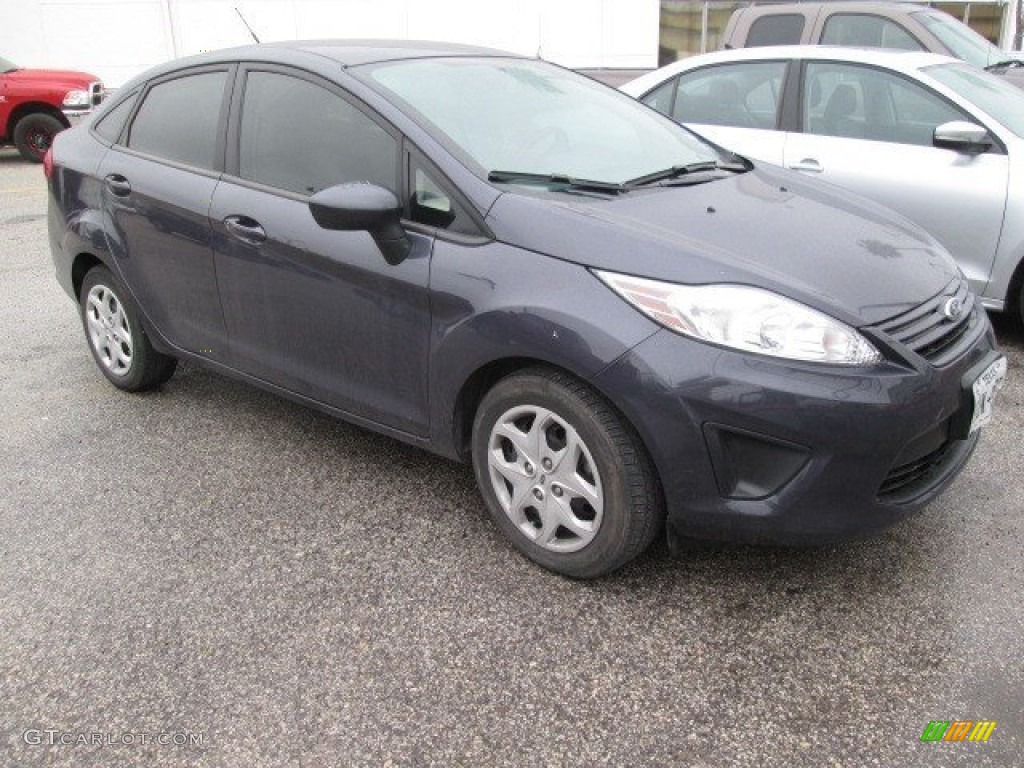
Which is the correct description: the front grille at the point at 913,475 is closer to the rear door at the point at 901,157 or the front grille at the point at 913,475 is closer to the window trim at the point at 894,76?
the rear door at the point at 901,157

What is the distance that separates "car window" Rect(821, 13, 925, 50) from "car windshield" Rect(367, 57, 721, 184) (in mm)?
3995

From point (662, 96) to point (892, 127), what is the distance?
1.46 metres

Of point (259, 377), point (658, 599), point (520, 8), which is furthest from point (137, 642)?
point (520, 8)

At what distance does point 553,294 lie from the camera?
273cm

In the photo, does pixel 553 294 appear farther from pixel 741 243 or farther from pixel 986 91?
pixel 986 91

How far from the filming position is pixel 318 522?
11.0 feet

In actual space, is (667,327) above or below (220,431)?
above

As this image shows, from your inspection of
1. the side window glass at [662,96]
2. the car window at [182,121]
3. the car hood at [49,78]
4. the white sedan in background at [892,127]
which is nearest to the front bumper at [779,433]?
the car window at [182,121]

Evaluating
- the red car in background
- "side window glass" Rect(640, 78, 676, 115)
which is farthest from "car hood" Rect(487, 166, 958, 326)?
the red car in background

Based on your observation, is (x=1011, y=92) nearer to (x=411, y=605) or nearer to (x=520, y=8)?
(x=411, y=605)

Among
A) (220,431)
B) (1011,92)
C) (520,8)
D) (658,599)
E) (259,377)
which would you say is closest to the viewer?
(658,599)

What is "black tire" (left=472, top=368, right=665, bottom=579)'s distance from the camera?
2.68m

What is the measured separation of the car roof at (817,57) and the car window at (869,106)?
0.05m

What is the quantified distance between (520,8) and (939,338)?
639 inches
